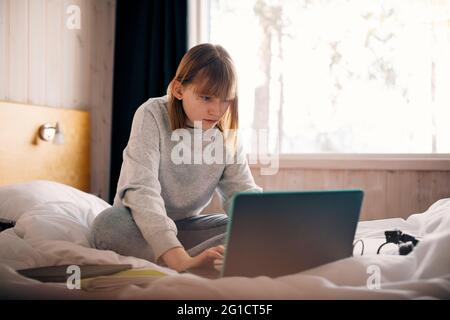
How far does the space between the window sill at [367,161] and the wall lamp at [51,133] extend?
120 cm

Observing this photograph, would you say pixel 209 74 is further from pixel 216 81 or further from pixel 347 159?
pixel 347 159

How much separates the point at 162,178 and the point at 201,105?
27cm

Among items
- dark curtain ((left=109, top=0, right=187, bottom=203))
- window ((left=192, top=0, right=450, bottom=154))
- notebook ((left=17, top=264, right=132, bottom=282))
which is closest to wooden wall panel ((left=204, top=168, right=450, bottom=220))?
window ((left=192, top=0, right=450, bottom=154))

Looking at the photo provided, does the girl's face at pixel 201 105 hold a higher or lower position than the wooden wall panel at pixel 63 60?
lower

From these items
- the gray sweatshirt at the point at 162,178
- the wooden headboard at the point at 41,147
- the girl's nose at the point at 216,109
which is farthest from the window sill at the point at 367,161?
the girl's nose at the point at 216,109

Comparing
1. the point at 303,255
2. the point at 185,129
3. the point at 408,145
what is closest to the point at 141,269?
the point at 303,255

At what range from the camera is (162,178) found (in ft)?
4.93

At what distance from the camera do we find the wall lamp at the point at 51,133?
7.73ft

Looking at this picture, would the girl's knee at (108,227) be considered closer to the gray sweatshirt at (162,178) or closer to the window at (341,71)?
the gray sweatshirt at (162,178)

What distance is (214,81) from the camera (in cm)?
137

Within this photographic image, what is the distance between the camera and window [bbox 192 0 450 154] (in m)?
2.51

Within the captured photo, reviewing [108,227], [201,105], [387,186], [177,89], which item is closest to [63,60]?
[177,89]

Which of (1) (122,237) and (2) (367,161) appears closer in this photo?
(1) (122,237)
